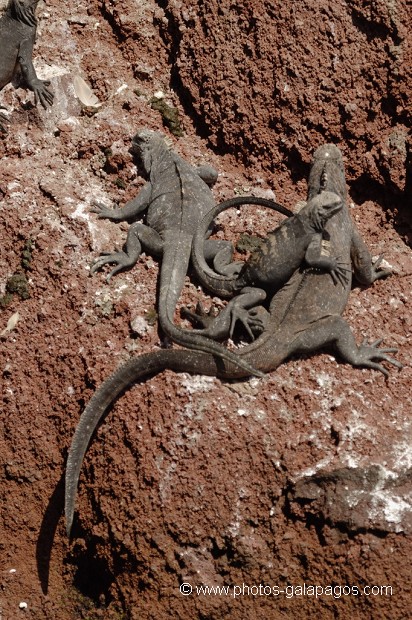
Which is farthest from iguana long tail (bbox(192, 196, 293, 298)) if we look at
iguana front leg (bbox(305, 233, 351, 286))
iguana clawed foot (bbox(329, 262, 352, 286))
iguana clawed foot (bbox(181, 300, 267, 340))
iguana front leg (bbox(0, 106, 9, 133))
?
iguana front leg (bbox(0, 106, 9, 133))

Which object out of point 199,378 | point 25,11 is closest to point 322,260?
point 199,378

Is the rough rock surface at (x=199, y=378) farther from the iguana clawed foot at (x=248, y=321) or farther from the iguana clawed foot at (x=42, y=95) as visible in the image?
the iguana clawed foot at (x=248, y=321)

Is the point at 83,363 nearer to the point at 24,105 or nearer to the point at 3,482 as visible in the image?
the point at 3,482

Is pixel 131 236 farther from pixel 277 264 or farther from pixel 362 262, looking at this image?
pixel 362 262

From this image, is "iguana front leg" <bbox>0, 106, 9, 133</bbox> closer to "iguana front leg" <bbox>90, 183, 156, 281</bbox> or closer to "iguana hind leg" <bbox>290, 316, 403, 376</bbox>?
"iguana front leg" <bbox>90, 183, 156, 281</bbox>

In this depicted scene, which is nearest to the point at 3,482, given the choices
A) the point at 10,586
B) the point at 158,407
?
the point at 10,586

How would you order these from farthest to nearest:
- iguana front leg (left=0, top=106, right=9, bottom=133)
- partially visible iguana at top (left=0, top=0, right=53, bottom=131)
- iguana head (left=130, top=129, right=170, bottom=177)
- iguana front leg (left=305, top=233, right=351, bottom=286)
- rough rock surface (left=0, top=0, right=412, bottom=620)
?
partially visible iguana at top (left=0, top=0, right=53, bottom=131)
iguana front leg (left=0, top=106, right=9, bottom=133)
iguana head (left=130, top=129, right=170, bottom=177)
iguana front leg (left=305, top=233, right=351, bottom=286)
rough rock surface (left=0, top=0, right=412, bottom=620)

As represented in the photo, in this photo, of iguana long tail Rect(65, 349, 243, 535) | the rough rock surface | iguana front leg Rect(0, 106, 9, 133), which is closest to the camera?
the rough rock surface
